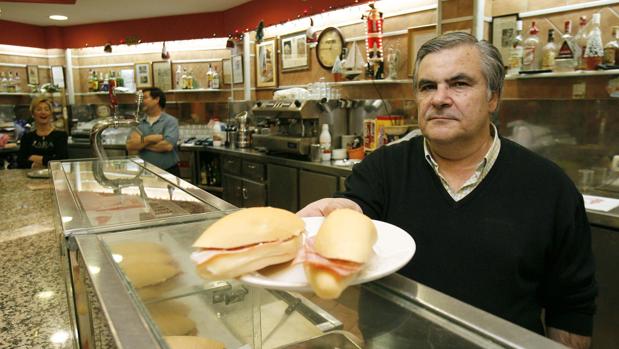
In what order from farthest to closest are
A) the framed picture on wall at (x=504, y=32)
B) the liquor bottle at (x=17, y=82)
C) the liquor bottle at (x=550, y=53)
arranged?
the liquor bottle at (x=17, y=82) → the framed picture on wall at (x=504, y=32) → the liquor bottle at (x=550, y=53)

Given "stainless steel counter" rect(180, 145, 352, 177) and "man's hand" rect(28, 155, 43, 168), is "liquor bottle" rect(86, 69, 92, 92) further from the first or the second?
"man's hand" rect(28, 155, 43, 168)

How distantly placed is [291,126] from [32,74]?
608 cm

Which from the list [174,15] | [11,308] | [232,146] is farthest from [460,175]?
[174,15]

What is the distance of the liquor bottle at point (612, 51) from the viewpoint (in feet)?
9.57

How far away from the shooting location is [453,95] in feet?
4.66

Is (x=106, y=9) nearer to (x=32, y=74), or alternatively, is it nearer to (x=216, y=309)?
(x=32, y=74)

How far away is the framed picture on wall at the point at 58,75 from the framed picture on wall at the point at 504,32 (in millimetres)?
7846

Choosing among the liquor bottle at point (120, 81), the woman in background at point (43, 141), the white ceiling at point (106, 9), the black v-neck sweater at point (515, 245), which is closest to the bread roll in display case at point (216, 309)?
the black v-neck sweater at point (515, 245)

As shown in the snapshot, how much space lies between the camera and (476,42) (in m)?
1.43

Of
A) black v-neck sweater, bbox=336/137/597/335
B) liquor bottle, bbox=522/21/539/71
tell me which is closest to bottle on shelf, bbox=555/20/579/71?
liquor bottle, bbox=522/21/539/71

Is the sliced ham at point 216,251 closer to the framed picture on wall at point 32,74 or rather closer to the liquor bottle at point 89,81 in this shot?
the liquor bottle at point 89,81

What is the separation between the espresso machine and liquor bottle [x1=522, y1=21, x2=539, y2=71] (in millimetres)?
1940

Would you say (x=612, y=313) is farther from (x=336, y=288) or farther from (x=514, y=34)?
(x=336, y=288)

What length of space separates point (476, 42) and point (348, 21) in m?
3.92
